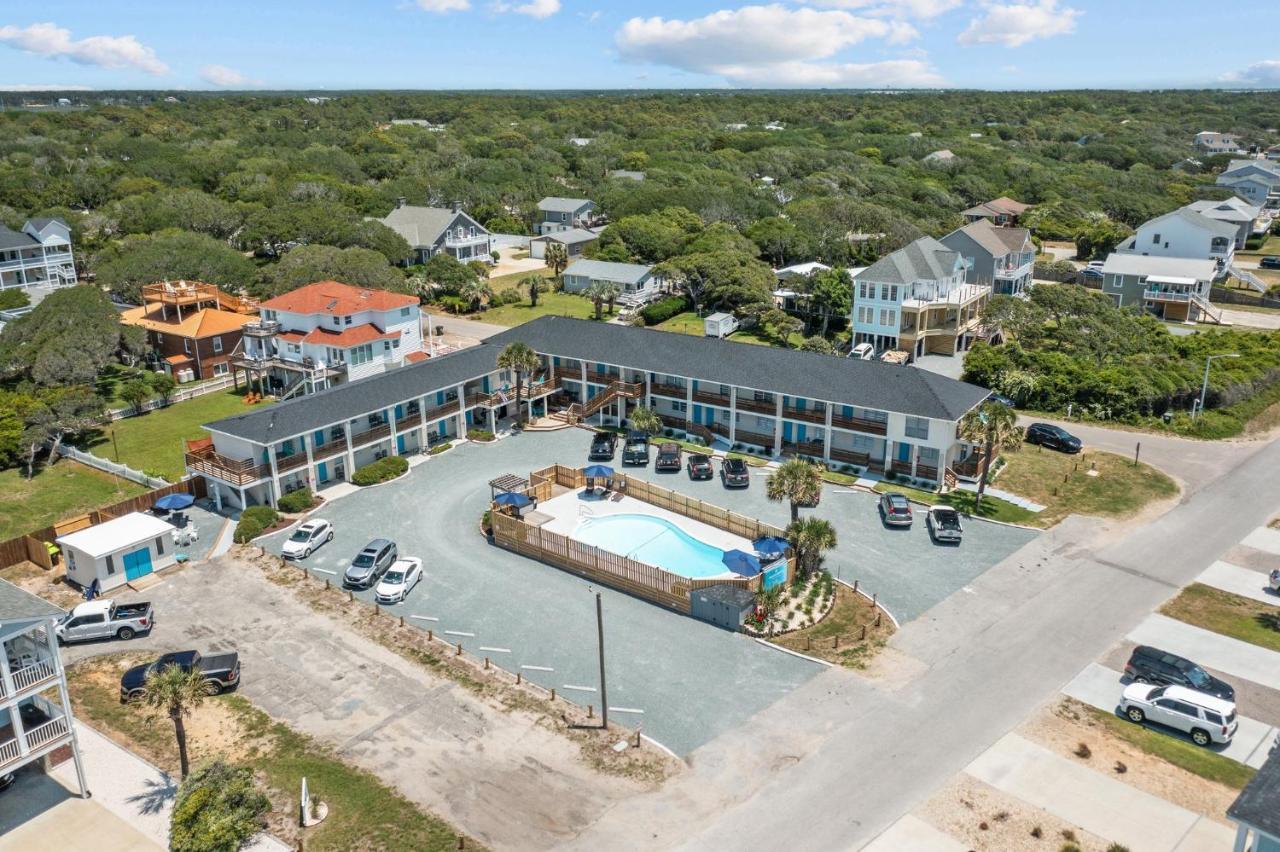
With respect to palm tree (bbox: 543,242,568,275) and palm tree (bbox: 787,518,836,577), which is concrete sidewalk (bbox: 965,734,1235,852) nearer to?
palm tree (bbox: 787,518,836,577)

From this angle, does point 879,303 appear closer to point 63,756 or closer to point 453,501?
point 453,501

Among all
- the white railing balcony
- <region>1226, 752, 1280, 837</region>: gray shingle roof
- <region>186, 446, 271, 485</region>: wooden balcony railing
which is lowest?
the white railing balcony

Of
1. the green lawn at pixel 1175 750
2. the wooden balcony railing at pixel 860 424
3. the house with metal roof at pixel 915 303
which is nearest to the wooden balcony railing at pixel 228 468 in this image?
the wooden balcony railing at pixel 860 424

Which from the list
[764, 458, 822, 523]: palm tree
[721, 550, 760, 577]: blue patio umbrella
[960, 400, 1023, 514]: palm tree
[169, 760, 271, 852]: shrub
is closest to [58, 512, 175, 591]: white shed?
[169, 760, 271, 852]: shrub

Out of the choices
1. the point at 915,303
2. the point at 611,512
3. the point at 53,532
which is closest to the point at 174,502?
the point at 53,532

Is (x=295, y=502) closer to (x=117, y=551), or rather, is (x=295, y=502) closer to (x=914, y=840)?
(x=117, y=551)

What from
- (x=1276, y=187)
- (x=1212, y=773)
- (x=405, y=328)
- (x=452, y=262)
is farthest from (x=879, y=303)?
(x=1276, y=187)
